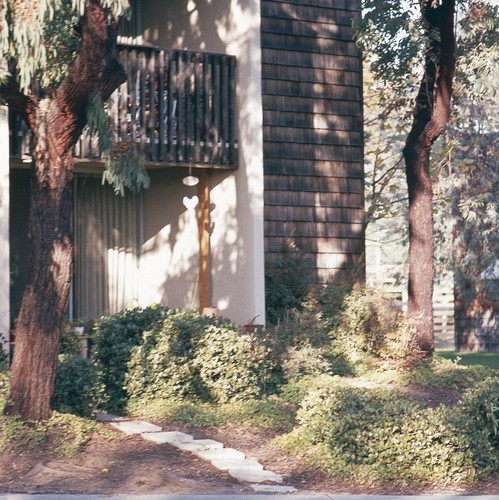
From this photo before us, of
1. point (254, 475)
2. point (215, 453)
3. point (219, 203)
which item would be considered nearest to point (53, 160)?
point (215, 453)

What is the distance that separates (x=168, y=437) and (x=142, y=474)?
4.13 ft

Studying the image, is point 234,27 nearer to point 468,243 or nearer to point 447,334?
point 468,243

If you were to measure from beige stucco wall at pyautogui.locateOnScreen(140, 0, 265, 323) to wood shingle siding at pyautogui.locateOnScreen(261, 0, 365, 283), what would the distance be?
1.11m

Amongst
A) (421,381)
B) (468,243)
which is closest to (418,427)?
(421,381)

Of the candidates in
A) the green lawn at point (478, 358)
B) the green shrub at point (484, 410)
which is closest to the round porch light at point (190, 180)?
the green shrub at point (484, 410)

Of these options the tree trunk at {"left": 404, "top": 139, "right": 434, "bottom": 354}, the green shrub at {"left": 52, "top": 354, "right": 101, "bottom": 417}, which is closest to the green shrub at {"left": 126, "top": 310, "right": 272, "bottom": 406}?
the green shrub at {"left": 52, "top": 354, "right": 101, "bottom": 417}

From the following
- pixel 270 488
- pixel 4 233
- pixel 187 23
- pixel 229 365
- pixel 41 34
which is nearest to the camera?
pixel 270 488

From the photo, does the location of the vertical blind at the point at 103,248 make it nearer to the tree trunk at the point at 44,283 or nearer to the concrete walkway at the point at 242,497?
→ the tree trunk at the point at 44,283

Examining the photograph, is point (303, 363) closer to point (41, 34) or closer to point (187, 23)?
point (187, 23)

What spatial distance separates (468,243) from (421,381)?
46.0 ft

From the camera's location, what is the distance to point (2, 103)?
9703 mm

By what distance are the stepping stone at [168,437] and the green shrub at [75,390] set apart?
0.74 meters

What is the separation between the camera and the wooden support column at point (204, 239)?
1499cm

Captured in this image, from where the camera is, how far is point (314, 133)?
16.4m
